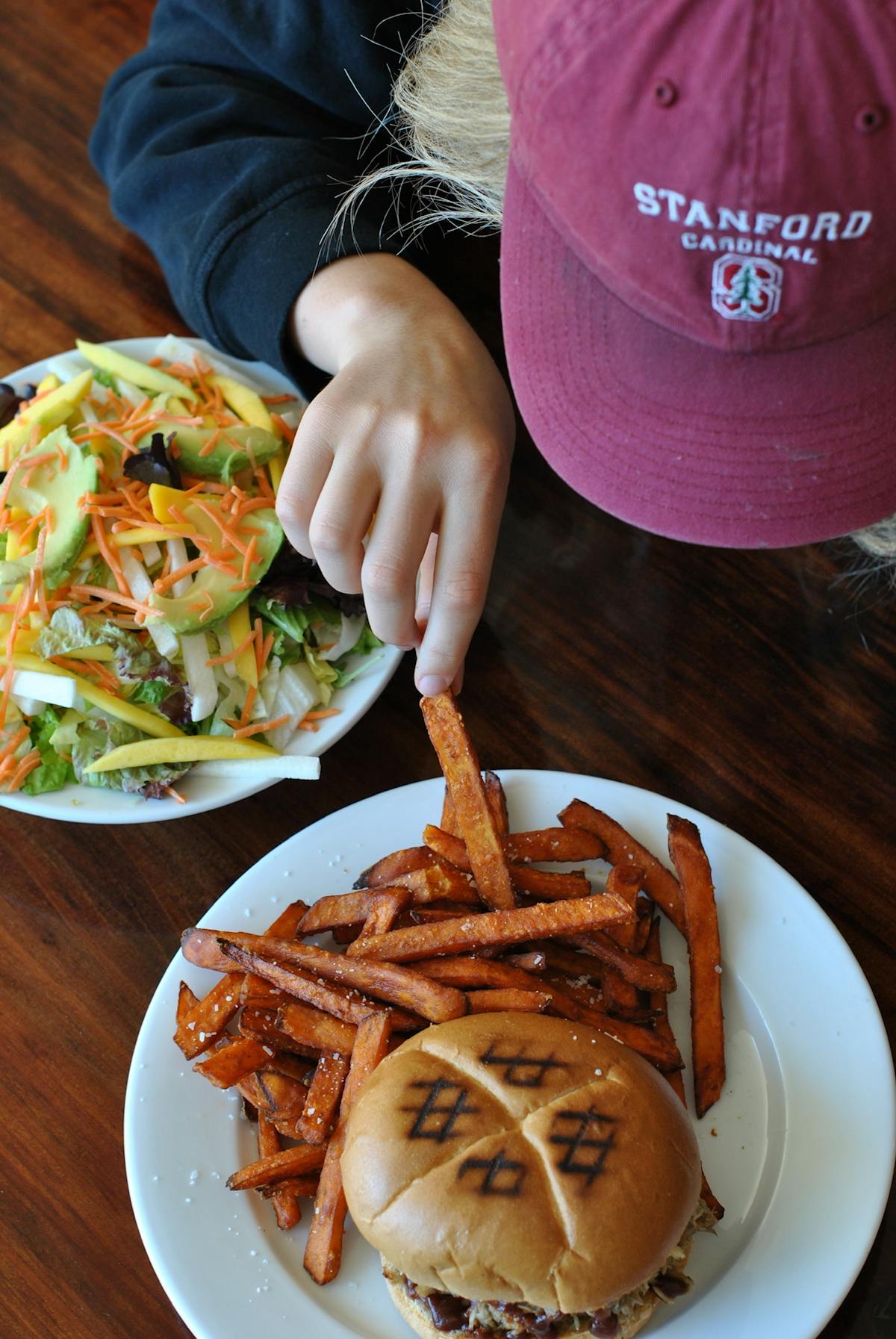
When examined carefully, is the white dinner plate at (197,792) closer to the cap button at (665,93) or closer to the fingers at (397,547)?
the fingers at (397,547)

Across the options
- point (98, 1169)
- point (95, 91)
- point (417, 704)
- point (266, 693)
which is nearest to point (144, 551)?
point (266, 693)

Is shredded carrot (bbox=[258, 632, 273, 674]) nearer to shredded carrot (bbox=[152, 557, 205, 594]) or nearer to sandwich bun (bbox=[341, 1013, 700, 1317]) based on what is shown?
shredded carrot (bbox=[152, 557, 205, 594])

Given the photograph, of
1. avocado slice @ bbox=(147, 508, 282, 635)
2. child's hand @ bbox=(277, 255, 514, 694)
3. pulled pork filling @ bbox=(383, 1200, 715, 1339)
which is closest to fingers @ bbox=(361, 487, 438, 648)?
child's hand @ bbox=(277, 255, 514, 694)

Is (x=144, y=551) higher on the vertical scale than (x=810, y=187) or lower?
lower

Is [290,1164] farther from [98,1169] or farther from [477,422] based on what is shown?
[477,422]

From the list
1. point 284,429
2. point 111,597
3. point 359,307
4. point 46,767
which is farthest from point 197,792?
point 359,307

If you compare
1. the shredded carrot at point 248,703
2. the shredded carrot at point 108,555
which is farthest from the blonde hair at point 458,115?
the shredded carrot at point 248,703
